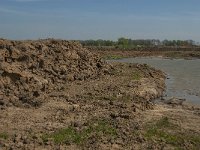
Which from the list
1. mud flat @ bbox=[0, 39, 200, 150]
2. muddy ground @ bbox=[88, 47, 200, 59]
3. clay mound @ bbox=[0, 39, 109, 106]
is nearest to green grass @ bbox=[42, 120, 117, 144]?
mud flat @ bbox=[0, 39, 200, 150]

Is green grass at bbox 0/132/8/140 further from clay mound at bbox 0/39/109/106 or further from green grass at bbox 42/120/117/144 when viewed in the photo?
clay mound at bbox 0/39/109/106

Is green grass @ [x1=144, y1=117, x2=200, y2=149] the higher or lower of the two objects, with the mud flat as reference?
lower

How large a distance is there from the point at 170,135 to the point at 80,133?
8.75 ft

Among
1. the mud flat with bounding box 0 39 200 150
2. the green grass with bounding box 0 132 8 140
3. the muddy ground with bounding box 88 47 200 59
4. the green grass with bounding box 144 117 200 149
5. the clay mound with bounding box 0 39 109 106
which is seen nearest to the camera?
the green grass with bounding box 0 132 8 140

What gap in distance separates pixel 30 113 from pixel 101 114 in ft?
7.79

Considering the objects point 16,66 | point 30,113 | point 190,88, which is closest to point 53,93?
point 16,66

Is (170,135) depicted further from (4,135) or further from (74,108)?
(4,135)

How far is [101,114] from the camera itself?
14578 mm

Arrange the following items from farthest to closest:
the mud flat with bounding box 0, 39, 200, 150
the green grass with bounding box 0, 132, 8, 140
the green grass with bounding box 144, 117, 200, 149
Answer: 1. the green grass with bounding box 144, 117, 200, 149
2. the mud flat with bounding box 0, 39, 200, 150
3. the green grass with bounding box 0, 132, 8, 140

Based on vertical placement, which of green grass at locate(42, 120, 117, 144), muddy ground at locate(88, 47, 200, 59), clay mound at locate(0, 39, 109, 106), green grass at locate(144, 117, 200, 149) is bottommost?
muddy ground at locate(88, 47, 200, 59)

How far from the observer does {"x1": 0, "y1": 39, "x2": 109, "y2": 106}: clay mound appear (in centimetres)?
1600

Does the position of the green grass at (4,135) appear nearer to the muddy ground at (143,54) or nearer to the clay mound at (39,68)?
the clay mound at (39,68)

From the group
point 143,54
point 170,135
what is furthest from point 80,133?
point 143,54

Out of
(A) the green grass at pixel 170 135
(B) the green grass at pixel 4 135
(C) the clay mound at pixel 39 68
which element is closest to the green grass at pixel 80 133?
(B) the green grass at pixel 4 135
